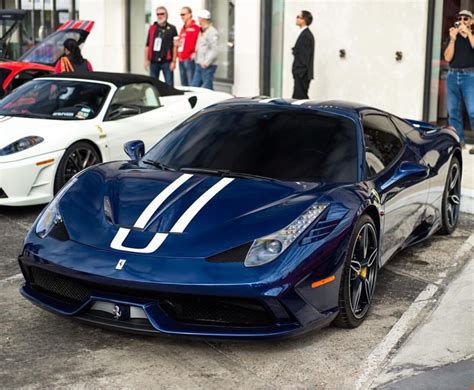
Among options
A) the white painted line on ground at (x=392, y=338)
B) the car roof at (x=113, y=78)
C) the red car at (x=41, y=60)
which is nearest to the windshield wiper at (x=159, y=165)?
the white painted line on ground at (x=392, y=338)

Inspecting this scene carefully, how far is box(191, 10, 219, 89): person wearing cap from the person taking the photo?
599 inches

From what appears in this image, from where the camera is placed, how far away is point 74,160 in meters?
8.37

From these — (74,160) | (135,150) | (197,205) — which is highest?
(135,150)

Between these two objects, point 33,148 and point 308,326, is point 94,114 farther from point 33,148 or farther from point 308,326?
point 308,326

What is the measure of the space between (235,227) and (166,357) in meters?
0.76

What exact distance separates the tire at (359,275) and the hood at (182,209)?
1.12 ft

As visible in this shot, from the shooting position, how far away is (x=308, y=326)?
15.2 feet

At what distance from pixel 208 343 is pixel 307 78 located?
31.1 feet

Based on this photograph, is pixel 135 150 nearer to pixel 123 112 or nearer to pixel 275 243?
pixel 275 243

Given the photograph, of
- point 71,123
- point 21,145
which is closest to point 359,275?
point 21,145

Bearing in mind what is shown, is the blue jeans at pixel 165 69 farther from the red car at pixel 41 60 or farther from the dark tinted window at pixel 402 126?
the dark tinted window at pixel 402 126

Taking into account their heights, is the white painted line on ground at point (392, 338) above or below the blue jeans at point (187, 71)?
below

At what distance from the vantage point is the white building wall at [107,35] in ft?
65.8

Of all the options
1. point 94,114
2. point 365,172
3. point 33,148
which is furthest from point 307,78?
point 365,172
